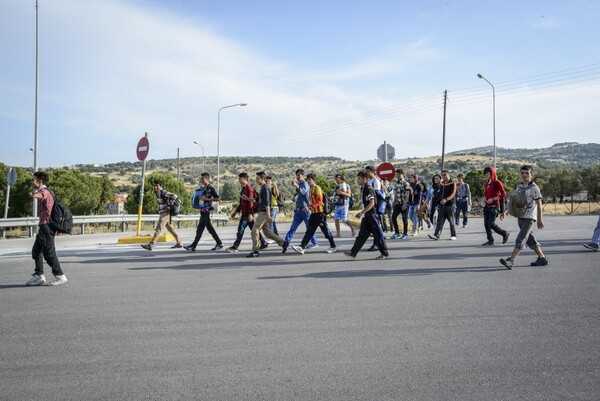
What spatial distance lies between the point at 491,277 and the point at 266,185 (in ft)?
17.5

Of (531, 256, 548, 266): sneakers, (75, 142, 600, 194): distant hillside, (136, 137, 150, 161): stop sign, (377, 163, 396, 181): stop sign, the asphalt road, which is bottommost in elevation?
the asphalt road

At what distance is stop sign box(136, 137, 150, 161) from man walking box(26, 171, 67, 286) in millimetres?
7061

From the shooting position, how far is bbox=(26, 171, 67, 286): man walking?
317 inches

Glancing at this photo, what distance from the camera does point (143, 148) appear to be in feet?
51.0

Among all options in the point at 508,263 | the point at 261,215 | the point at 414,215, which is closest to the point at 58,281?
the point at 261,215

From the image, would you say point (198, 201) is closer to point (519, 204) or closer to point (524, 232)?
point (519, 204)

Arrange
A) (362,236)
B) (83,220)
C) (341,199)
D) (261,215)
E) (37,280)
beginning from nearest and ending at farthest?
(37,280) → (362,236) → (261,215) → (341,199) → (83,220)

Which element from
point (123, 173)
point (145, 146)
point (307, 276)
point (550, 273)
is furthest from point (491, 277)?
point (123, 173)

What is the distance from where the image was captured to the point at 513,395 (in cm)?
371

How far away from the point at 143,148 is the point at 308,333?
11759 mm

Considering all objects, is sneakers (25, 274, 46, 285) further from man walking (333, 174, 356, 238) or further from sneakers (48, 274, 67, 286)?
man walking (333, 174, 356, 238)

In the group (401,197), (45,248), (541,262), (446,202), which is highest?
(401,197)

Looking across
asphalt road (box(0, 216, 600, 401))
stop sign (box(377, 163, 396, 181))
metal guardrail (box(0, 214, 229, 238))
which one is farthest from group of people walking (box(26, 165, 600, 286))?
metal guardrail (box(0, 214, 229, 238))

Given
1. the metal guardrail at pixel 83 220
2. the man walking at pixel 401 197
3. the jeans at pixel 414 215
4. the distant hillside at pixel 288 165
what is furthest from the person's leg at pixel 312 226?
the distant hillside at pixel 288 165
